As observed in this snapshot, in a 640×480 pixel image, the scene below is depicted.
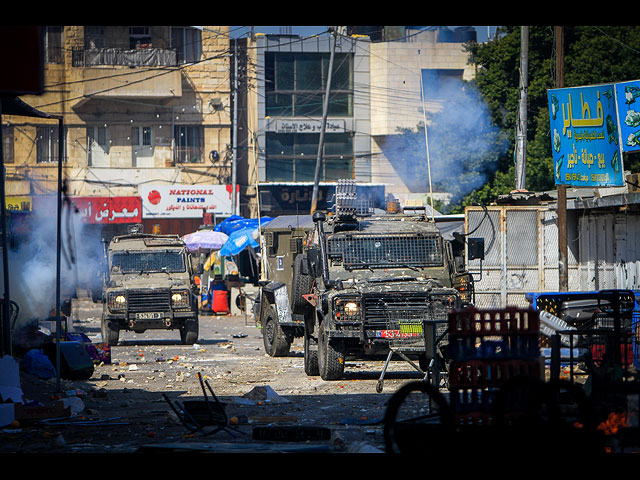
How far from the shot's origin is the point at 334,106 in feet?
154

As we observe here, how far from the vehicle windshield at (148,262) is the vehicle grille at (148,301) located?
→ 3.65ft

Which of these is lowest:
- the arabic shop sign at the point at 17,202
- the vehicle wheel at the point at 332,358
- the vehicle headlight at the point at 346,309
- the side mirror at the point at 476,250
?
the vehicle wheel at the point at 332,358

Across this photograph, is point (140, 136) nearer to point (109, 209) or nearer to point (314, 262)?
point (109, 209)

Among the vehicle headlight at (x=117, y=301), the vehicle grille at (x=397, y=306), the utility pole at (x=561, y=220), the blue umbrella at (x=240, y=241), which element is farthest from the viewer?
the blue umbrella at (x=240, y=241)

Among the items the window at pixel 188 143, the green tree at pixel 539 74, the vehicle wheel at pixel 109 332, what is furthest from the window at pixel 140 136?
the vehicle wheel at pixel 109 332

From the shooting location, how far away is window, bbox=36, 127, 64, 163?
44.7m

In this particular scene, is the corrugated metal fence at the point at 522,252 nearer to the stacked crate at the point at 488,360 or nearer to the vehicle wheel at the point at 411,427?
the stacked crate at the point at 488,360

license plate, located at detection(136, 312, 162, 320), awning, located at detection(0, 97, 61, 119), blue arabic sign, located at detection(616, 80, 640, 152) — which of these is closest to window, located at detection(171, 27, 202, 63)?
license plate, located at detection(136, 312, 162, 320)

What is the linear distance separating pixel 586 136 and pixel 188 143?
29.5 metres

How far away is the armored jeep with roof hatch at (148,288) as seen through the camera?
20.6m

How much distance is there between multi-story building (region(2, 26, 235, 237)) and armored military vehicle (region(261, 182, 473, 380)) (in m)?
28.0

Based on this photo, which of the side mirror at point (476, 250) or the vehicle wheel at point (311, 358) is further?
the vehicle wheel at point (311, 358)

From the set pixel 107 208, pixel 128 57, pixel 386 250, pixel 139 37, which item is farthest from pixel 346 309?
pixel 139 37

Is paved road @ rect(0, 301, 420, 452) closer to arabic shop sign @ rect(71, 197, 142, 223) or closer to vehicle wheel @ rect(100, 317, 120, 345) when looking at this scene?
vehicle wheel @ rect(100, 317, 120, 345)
